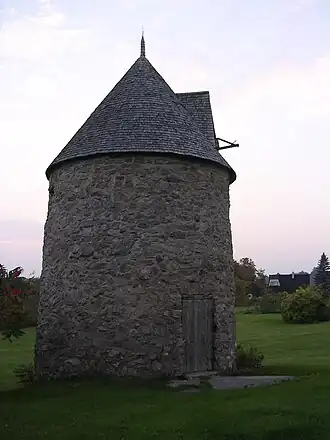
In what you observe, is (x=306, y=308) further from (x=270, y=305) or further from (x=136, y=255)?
(x=136, y=255)

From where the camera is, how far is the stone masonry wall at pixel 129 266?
14820mm

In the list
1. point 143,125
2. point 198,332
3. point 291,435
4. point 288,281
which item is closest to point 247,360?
point 198,332

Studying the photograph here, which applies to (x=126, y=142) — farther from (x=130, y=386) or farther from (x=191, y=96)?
(x=130, y=386)

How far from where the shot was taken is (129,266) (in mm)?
14992

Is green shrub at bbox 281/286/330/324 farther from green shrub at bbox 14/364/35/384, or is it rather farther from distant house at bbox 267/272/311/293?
distant house at bbox 267/272/311/293

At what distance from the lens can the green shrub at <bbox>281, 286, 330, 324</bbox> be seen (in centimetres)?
4075

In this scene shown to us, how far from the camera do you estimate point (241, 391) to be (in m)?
12.5

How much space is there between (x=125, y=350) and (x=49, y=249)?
3.68m

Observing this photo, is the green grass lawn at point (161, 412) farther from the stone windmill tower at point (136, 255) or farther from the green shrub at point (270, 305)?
the green shrub at point (270, 305)

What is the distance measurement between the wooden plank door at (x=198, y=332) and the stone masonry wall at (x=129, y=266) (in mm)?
220

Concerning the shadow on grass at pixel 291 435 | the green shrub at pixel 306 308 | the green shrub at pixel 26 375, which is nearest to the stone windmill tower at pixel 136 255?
the green shrub at pixel 26 375

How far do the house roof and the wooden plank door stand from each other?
3912mm


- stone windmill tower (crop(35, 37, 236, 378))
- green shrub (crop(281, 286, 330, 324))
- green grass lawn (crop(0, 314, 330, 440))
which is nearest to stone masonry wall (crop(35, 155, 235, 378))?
stone windmill tower (crop(35, 37, 236, 378))

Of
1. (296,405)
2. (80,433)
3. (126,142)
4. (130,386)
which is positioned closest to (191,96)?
(126,142)
